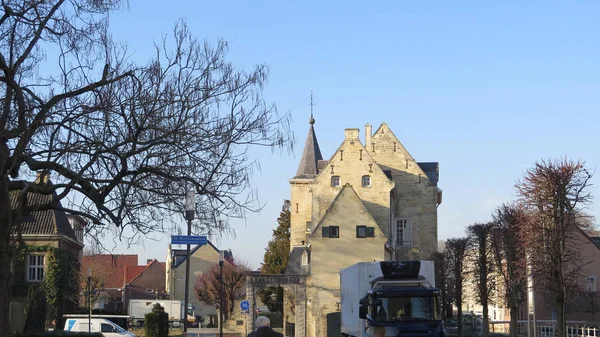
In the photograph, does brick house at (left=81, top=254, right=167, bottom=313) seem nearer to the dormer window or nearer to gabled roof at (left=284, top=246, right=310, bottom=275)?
gabled roof at (left=284, top=246, right=310, bottom=275)

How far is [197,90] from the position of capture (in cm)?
1483

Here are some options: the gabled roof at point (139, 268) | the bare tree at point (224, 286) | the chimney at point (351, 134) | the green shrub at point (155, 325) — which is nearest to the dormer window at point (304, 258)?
the chimney at point (351, 134)

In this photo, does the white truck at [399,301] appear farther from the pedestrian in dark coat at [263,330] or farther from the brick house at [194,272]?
the brick house at [194,272]

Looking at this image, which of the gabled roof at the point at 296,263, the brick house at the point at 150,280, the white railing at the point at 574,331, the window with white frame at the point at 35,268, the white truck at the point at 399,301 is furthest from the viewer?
the brick house at the point at 150,280

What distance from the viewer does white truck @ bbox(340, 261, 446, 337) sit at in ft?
76.5

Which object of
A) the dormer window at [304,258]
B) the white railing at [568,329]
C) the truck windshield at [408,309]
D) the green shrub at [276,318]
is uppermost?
the dormer window at [304,258]

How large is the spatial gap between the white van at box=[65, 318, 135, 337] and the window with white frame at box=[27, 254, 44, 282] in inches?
504

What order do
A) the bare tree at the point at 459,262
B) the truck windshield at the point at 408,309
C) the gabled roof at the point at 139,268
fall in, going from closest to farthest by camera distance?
1. the truck windshield at the point at 408,309
2. the bare tree at the point at 459,262
3. the gabled roof at the point at 139,268

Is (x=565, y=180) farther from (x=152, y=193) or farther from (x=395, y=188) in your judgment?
(x=395, y=188)

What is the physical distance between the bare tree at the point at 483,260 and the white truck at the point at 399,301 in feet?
85.8

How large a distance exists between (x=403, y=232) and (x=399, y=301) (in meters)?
45.0

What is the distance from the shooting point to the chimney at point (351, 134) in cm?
6397

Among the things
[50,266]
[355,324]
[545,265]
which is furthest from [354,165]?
[355,324]

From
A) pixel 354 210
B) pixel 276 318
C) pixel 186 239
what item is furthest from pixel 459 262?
pixel 186 239
